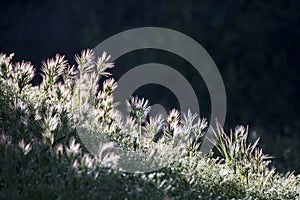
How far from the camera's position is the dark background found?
1259cm

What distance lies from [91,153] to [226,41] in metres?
8.53

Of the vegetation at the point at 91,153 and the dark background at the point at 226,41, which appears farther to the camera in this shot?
the dark background at the point at 226,41

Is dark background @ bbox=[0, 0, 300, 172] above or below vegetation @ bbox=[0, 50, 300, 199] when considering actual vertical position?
above

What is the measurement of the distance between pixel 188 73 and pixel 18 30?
4.28m

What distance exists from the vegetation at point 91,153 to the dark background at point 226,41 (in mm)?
6467

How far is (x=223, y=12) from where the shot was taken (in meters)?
13.4

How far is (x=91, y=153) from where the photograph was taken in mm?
4789

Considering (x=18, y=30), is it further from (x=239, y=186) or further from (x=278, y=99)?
(x=239, y=186)

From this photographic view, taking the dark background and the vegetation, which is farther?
the dark background

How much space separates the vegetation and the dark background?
647 cm

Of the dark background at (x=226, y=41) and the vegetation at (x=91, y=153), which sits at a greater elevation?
the dark background at (x=226, y=41)

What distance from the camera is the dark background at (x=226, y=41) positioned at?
12.6 m

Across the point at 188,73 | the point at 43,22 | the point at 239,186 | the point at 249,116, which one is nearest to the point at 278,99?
the point at 249,116

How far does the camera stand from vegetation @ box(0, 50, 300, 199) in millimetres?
4180
